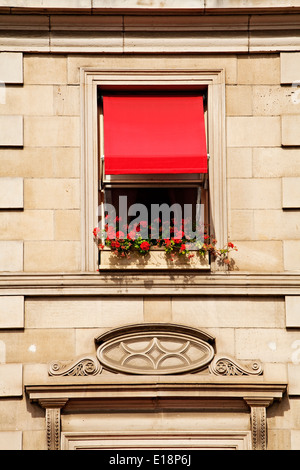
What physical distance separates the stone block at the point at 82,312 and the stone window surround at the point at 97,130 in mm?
545

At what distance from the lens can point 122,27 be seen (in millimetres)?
16156

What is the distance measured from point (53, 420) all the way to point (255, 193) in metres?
4.55

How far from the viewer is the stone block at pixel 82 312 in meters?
15.5

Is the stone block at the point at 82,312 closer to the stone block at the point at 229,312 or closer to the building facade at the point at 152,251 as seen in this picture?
the building facade at the point at 152,251

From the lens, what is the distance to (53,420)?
1516 centimetres

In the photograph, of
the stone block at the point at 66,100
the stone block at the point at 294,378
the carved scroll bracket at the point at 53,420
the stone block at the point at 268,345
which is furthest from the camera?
the stone block at the point at 66,100

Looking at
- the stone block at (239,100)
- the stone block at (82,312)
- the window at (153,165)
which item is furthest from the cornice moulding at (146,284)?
the stone block at (239,100)

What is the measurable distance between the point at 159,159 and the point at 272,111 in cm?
195

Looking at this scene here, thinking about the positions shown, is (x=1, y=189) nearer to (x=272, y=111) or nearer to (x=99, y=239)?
(x=99, y=239)

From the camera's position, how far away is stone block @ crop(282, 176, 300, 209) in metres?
15.8

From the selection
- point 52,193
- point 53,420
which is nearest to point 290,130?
point 52,193

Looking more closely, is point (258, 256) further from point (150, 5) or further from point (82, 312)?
point (150, 5)

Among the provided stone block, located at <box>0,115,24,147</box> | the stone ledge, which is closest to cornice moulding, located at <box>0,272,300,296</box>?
stone block, located at <box>0,115,24,147</box>
